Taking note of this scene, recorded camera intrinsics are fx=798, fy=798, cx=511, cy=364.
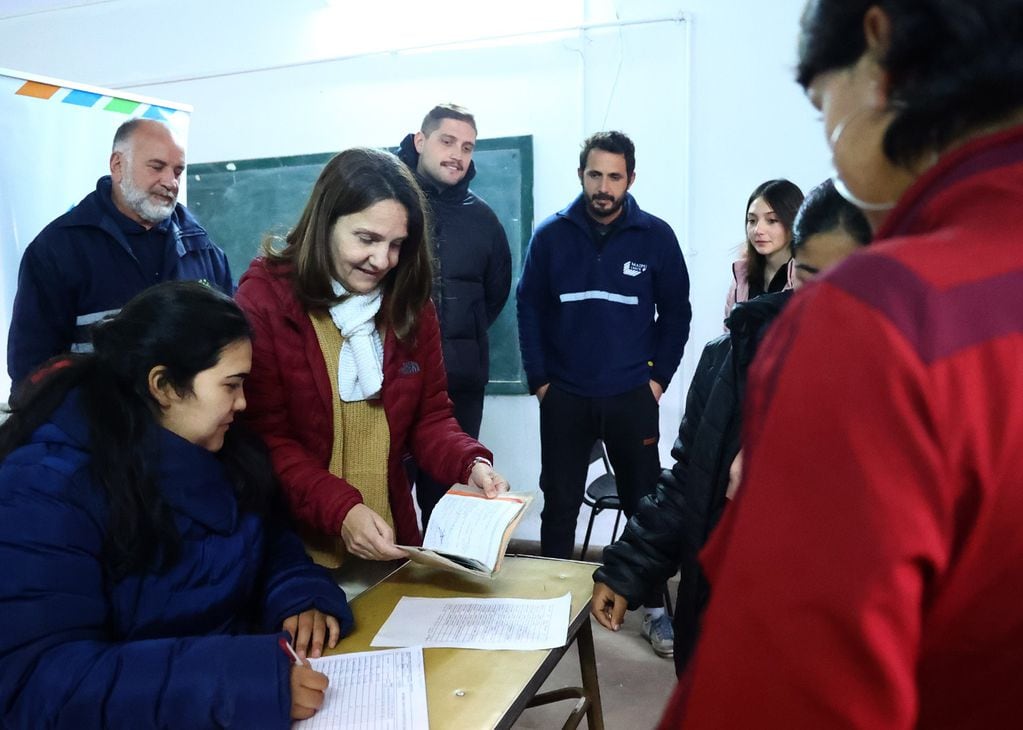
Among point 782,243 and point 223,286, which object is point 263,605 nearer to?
point 223,286

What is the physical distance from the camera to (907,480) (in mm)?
381

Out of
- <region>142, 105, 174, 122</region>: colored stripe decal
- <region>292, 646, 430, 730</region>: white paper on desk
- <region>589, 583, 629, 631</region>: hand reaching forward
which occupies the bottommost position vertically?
<region>292, 646, 430, 730</region>: white paper on desk

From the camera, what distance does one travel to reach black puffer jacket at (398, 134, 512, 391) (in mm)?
2896

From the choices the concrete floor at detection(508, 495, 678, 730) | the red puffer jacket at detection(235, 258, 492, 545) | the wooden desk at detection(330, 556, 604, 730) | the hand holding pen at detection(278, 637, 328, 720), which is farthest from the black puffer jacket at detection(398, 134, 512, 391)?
the hand holding pen at detection(278, 637, 328, 720)

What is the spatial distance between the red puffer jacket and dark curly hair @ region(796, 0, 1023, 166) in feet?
3.89

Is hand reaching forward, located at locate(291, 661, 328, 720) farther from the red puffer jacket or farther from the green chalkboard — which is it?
the green chalkboard

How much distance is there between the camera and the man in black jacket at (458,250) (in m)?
2.84

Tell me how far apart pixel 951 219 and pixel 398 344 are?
1336 mm

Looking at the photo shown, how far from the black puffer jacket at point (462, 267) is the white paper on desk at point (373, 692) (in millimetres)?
1767

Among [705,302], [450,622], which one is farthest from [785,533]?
[705,302]

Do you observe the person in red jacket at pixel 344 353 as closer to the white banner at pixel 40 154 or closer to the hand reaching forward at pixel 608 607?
the hand reaching forward at pixel 608 607

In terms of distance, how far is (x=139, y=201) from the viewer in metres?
2.45

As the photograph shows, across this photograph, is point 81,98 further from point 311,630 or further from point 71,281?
point 311,630

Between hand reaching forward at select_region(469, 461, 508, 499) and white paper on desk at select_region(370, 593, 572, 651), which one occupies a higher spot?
hand reaching forward at select_region(469, 461, 508, 499)
